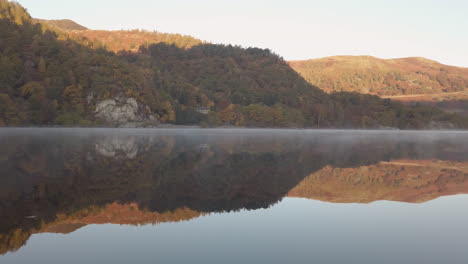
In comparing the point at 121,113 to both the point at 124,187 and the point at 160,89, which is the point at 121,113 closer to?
the point at 160,89

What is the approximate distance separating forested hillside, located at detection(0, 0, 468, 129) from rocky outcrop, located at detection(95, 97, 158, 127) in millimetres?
226

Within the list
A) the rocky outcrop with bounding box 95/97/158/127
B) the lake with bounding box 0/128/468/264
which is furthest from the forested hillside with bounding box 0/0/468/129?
the lake with bounding box 0/128/468/264

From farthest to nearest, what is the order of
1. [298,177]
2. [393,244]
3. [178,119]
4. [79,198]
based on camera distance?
[178,119], [298,177], [79,198], [393,244]

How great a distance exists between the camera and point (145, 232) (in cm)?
835

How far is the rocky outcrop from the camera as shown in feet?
310

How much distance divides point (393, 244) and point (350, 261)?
59.7 inches

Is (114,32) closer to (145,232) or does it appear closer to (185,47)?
(185,47)

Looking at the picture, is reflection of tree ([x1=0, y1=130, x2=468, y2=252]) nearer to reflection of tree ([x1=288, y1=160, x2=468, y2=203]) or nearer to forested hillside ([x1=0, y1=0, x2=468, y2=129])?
reflection of tree ([x1=288, y1=160, x2=468, y2=203])

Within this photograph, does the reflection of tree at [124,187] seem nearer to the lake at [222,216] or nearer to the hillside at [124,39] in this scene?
Result: the lake at [222,216]

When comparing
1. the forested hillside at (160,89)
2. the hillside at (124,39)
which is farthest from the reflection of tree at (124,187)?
the hillside at (124,39)

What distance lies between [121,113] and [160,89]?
25868mm

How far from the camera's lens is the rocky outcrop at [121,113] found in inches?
3718

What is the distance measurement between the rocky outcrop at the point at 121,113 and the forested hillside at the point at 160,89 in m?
0.23

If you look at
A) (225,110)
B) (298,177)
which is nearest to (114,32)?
(225,110)
